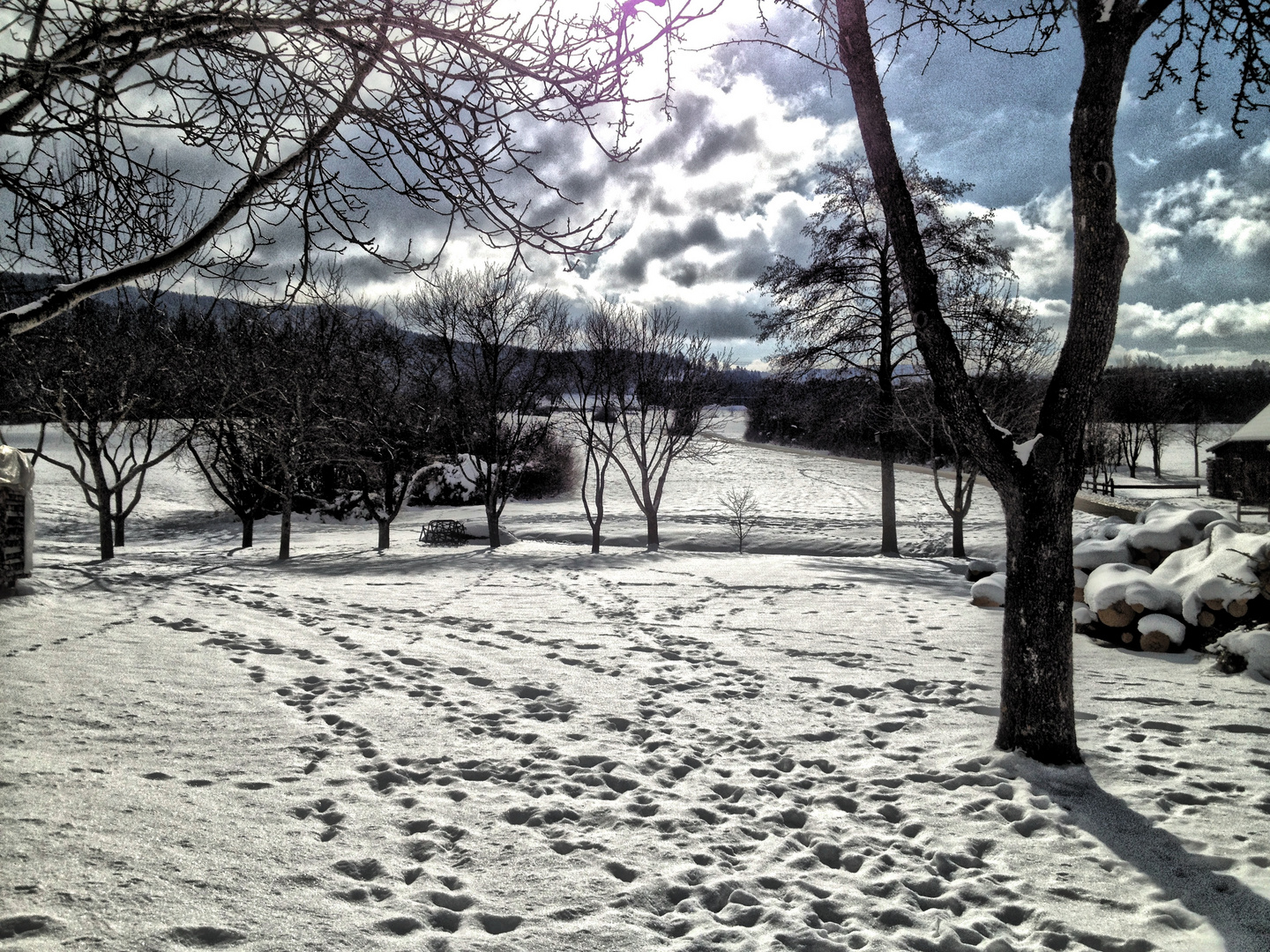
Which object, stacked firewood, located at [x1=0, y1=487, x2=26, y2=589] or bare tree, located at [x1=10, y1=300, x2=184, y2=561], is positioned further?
bare tree, located at [x1=10, y1=300, x2=184, y2=561]

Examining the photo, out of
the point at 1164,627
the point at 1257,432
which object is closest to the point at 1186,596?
the point at 1164,627

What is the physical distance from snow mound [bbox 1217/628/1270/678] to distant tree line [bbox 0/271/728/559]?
526 inches

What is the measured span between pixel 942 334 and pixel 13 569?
10587mm

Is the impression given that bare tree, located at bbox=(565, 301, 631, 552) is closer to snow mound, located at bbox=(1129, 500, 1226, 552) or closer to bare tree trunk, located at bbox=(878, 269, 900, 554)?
bare tree trunk, located at bbox=(878, 269, 900, 554)

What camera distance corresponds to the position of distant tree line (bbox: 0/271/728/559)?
15.4 meters

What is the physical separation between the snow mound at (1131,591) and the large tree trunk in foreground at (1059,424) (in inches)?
136

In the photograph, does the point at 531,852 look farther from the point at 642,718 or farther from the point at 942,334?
the point at 942,334

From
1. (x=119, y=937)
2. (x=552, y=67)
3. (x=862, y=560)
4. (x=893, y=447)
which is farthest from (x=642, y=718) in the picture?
(x=893, y=447)

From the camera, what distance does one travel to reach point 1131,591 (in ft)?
22.3

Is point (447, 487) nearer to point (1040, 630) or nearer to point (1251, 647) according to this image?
point (1251, 647)

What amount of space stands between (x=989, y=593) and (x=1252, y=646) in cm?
323

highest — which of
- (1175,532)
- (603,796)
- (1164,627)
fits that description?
(1175,532)

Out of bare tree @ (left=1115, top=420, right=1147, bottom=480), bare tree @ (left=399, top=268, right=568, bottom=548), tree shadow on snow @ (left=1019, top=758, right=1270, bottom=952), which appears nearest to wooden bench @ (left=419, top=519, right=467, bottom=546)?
bare tree @ (left=399, top=268, right=568, bottom=548)

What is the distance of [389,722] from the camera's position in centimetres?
489
